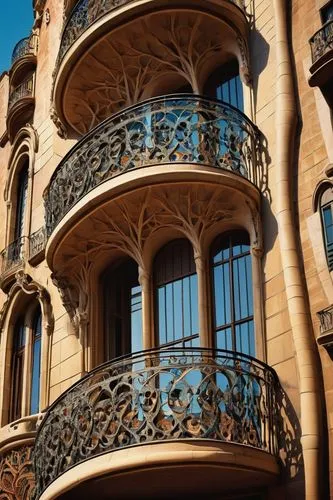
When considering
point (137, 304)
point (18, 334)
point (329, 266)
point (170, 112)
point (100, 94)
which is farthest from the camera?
point (18, 334)

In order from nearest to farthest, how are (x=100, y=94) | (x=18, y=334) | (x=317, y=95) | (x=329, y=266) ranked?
(x=329, y=266) → (x=317, y=95) → (x=100, y=94) → (x=18, y=334)

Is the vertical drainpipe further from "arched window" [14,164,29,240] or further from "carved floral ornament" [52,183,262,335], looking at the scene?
"arched window" [14,164,29,240]

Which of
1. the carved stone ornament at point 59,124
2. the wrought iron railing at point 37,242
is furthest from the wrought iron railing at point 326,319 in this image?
the carved stone ornament at point 59,124

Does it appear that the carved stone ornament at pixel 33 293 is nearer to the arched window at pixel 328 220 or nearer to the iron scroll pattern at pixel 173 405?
the iron scroll pattern at pixel 173 405

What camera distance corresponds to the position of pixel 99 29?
50.1 ft

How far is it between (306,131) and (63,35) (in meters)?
6.02

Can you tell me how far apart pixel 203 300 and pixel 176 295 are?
870mm

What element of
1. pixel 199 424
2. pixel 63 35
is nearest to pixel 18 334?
pixel 63 35

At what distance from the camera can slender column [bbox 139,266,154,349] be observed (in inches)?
551

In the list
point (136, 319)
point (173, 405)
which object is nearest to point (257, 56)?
point (136, 319)

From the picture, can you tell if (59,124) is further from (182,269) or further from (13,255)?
(182,269)

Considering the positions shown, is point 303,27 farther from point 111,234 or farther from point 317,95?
point 111,234

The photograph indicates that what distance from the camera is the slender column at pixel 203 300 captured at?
1316 cm

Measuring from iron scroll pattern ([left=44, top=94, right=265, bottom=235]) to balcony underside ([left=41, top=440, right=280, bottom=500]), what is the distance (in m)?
4.23
